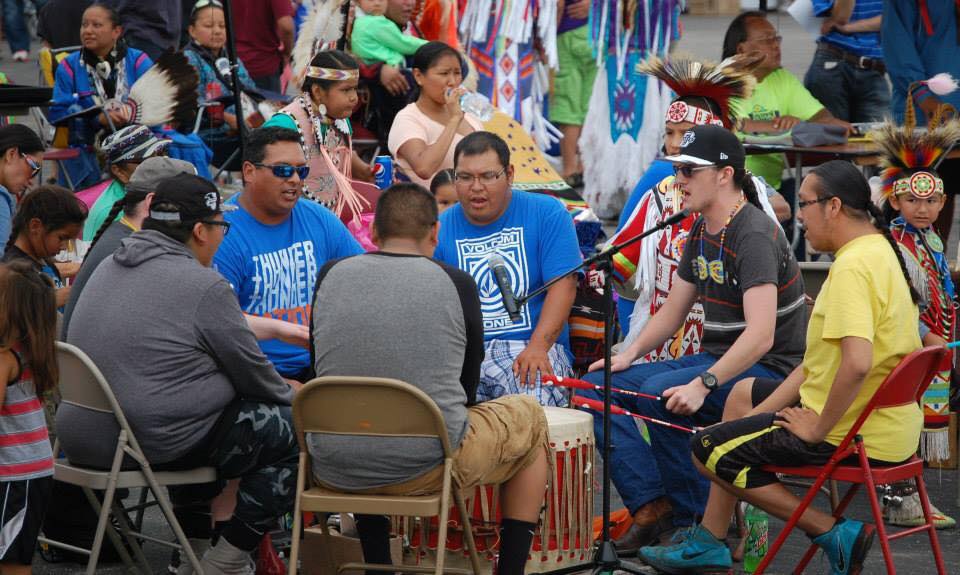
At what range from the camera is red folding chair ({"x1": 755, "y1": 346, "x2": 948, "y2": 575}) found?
13.2 feet

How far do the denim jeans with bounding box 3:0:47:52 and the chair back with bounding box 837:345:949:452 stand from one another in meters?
12.5

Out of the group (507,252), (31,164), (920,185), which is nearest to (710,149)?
(507,252)

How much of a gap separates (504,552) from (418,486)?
437 mm

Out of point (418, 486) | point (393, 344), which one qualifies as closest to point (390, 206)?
point (393, 344)

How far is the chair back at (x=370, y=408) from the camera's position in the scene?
148 inches

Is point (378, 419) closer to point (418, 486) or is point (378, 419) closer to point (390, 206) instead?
point (418, 486)

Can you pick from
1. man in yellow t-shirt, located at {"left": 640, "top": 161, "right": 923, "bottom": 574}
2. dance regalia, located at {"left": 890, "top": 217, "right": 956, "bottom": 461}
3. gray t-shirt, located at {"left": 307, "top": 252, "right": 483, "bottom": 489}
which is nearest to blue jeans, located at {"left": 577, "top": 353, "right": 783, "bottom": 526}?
man in yellow t-shirt, located at {"left": 640, "top": 161, "right": 923, "bottom": 574}

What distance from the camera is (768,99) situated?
26.8 feet

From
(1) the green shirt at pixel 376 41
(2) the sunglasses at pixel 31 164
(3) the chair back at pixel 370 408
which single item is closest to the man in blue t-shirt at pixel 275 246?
(3) the chair back at pixel 370 408

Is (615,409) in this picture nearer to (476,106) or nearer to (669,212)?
(669,212)

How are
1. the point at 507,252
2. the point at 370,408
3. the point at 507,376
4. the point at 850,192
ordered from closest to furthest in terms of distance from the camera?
the point at 370,408, the point at 850,192, the point at 507,376, the point at 507,252

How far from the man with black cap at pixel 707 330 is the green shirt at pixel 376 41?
159 inches

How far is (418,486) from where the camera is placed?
12.8 feet

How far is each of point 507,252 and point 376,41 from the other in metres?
3.75
